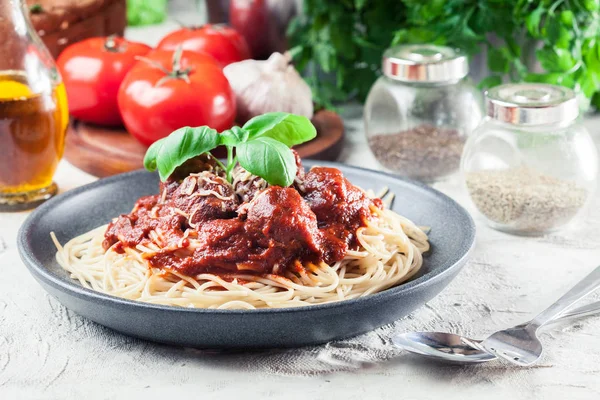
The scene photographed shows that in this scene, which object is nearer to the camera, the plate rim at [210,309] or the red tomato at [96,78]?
the plate rim at [210,309]

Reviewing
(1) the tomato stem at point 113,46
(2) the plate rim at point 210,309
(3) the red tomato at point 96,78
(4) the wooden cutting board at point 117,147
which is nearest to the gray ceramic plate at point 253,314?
(2) the plate rim at point 210,309

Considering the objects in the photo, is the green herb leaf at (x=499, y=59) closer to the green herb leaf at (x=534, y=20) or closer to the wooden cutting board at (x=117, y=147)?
the green herb leaf at (x=534, y=20)

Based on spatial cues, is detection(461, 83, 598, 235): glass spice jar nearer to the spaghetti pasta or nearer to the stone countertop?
the stone countertop

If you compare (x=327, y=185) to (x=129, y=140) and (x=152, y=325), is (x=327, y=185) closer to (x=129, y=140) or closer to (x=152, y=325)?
(x=152, y=325)

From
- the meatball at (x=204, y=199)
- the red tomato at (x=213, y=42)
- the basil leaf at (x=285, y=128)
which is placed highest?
the basil leaf at (x=285, y=128)

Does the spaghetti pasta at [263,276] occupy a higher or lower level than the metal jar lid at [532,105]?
lower

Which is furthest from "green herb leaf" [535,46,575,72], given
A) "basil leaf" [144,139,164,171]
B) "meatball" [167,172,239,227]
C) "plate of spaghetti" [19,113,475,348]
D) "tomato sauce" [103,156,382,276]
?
"basil leaf" [144,139,164,171]
